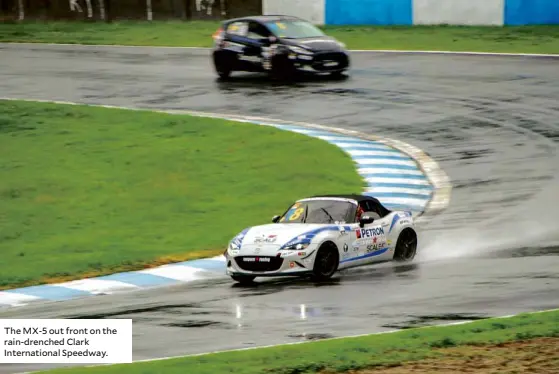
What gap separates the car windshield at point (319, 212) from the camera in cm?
2078

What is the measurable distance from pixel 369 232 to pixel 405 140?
11457mm

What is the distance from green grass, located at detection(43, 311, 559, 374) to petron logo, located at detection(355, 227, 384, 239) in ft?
18.3

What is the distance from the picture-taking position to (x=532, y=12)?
45.4 metres

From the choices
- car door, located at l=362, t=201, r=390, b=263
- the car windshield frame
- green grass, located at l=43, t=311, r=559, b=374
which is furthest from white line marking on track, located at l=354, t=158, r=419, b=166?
green grass, located at l=43, t=311, r=559, b=374

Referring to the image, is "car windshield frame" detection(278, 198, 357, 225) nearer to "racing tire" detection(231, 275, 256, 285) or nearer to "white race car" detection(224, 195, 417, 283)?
"white race car" detection(224, 195, 417, 283)

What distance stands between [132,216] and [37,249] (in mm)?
2944

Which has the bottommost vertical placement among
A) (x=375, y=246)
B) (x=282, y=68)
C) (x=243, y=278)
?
(x=243, y=278)

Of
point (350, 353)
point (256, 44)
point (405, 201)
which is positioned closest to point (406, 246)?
point (405, 201)

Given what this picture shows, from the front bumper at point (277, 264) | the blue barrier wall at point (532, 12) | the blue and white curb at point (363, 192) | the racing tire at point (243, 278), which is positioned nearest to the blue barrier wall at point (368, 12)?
the blue barrier wall at point (532, 12)

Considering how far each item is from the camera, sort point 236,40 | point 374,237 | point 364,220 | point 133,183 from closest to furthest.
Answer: point 364,220
point 374,237
point 133,183
point 236,40

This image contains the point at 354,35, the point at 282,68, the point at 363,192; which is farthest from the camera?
the point at 354,35

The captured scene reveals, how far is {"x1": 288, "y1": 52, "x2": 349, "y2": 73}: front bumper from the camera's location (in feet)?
126

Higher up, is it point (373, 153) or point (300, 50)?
point (300, 50)

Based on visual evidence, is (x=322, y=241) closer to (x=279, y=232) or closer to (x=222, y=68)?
(x=279, y=232)
